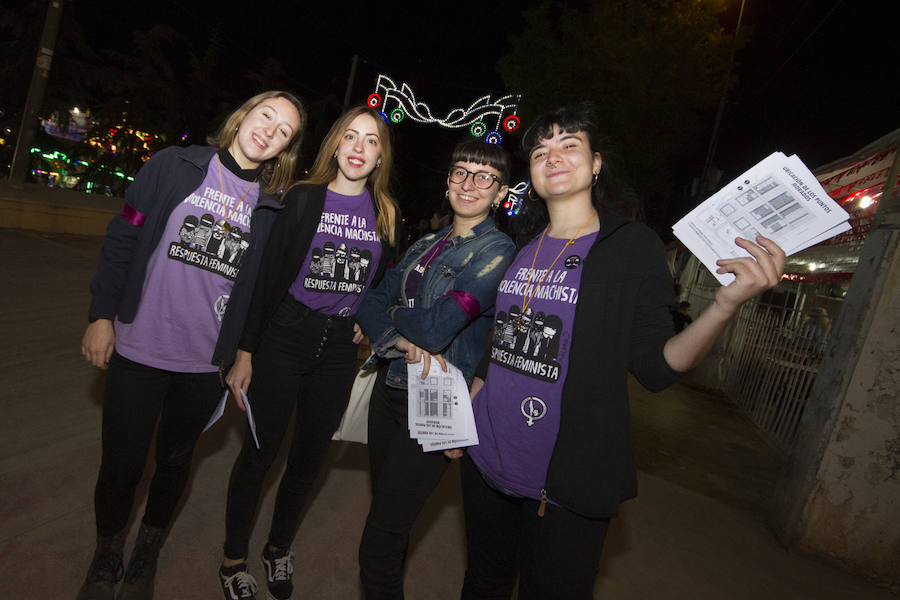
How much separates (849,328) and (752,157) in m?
15.6

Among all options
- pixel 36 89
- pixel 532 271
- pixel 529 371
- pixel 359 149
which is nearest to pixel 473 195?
pixel 532 271

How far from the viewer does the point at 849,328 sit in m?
3.80

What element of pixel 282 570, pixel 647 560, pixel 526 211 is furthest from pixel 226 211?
pixel 647 560

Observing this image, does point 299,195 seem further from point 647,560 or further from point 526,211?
point 647,560

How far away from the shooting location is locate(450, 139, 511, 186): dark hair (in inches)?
90.0

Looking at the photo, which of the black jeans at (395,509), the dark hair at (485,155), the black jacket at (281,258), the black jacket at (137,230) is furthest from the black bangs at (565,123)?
the black jacket at (137,230)

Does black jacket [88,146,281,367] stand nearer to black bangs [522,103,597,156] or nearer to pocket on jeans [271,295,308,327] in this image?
pocket on jeans [271,295,308,327]

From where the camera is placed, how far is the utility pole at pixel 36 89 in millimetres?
9141

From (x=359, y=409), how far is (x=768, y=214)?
1911 mm

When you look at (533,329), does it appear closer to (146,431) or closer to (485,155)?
(485,155)

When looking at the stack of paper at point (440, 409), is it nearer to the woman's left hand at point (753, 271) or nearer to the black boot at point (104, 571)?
the woman's left hand at point (753, 271)

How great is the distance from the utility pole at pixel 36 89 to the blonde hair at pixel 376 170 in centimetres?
1009

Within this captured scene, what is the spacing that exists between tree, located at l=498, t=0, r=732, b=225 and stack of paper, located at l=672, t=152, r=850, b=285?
1268 centimetres

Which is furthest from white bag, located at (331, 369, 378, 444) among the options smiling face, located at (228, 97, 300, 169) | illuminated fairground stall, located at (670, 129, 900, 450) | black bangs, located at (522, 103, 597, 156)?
illuminated fairground stall, located at (670, 129, 900, 450)
